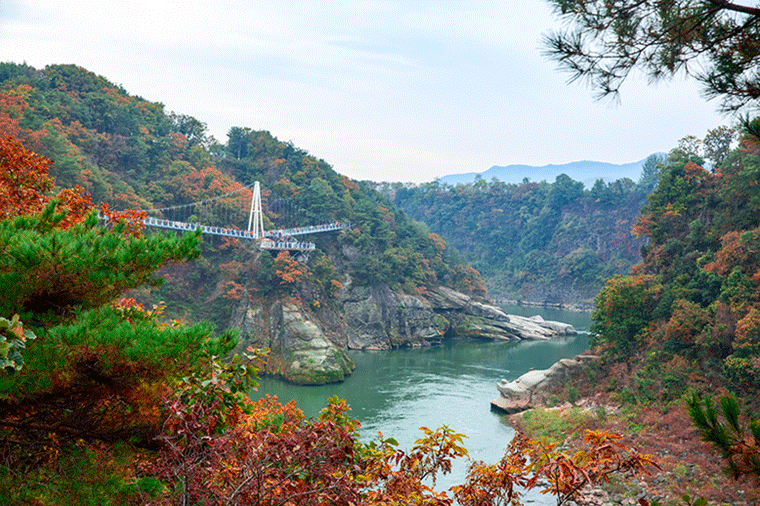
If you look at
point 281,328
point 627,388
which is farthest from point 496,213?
point 627,388

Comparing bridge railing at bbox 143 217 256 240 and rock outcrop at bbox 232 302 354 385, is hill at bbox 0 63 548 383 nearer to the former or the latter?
rock outcrop at bbox 232 302 354 385

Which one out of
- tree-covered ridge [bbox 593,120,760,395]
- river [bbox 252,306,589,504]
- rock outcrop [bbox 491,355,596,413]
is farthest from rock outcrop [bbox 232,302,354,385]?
tree-covered ridge [bbox 593,120,760,395]

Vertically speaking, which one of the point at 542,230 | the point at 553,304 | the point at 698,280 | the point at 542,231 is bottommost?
the point at 553,304

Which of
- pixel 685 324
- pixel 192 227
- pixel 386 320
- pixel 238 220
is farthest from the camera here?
pixel 386 320

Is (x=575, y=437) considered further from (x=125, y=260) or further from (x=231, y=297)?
(x=231, y=297)

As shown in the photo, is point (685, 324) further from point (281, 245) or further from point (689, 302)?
point (281, 245)

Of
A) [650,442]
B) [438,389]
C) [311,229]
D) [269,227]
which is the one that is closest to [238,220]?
[269,227]

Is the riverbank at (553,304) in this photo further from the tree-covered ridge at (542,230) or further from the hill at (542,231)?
the tree-covered ridge at (542,230)
